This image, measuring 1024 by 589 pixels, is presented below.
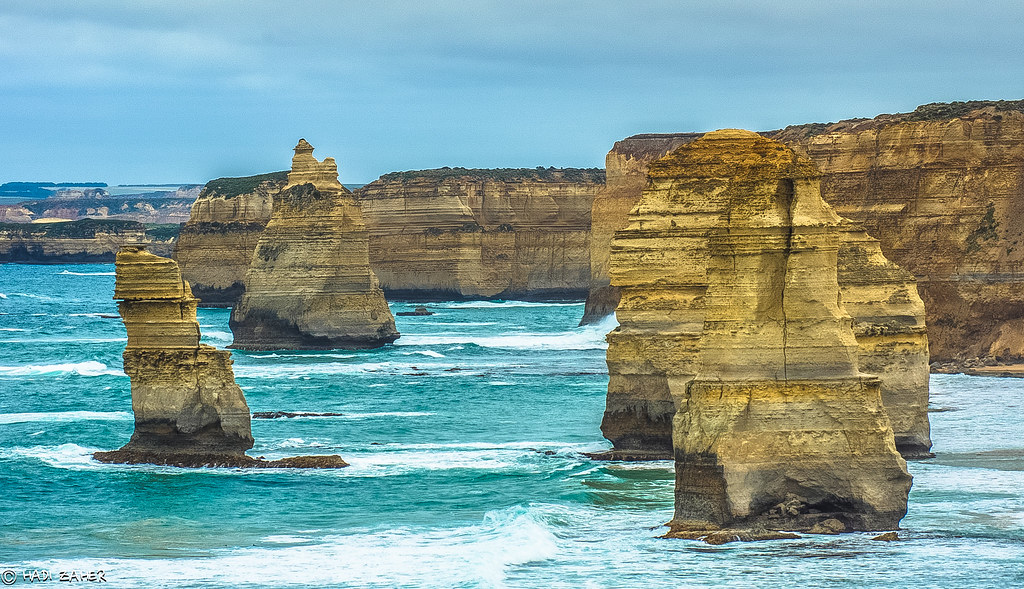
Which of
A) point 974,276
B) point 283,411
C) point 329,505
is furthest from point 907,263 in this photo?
point 329,505

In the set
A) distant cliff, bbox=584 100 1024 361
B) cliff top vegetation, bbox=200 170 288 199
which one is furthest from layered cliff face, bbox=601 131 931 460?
cliff top vegetation, bbox=200 170 288 199

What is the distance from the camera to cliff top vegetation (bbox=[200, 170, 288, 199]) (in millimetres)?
112188

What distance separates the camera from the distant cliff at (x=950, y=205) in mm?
51969

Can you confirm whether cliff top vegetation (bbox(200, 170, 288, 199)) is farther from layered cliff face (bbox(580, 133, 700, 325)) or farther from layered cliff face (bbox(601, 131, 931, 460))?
layered cliff face (bbox(601, 131, 931, 460))

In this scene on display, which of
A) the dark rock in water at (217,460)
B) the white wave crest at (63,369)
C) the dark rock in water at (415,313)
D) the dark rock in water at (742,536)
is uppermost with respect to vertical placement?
the dark rock in water at (742,536)

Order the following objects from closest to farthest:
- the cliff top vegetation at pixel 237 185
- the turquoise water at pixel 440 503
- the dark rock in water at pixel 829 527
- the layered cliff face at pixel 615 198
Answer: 1. the turquoise water at pixel 440 503
2. the dark rock in water at pixel 829 527
3. the layered cliff face at pixel 615 198
4. the cliff top vegetation at pixel 237 185

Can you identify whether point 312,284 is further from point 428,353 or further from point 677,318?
point 677,318

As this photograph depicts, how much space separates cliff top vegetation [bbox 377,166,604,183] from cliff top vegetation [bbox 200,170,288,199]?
12.9 meters

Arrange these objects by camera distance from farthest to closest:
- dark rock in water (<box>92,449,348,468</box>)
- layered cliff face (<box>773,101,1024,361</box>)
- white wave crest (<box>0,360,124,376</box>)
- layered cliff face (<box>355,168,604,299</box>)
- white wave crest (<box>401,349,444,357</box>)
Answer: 1. layered cliff face (<box>355,168,604,299</box>)
2. white wave crest (<box>401,349,444,357</box>)
3. white wave crest (<box>0,360,124,376</box>)
4. layered cliff face (<box>773,101,1024,361</box>)
5. dark rock in water (<box>92,449,348,468</box>)

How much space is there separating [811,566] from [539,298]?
107 m

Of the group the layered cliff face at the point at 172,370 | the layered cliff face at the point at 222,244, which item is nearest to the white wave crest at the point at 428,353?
the layered cliff face at the point at 172,370

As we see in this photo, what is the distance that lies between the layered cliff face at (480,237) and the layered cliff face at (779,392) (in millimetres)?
101150

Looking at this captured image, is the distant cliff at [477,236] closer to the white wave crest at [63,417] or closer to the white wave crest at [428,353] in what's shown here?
the white wave crest at [428,353]

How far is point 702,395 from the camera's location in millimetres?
20641
